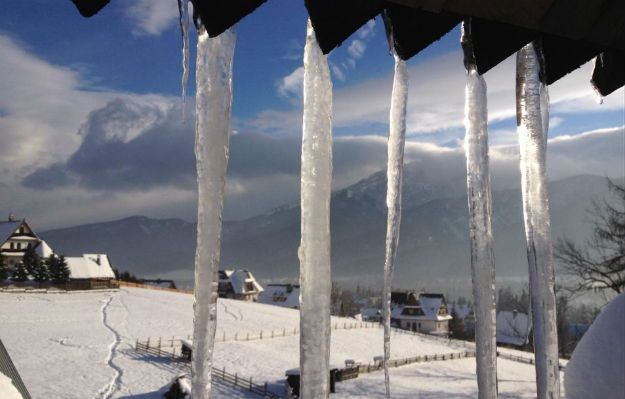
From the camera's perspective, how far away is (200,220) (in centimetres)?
197

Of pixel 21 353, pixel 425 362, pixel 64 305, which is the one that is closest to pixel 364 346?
pixel 425 362

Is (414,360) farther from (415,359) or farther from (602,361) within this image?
Answer: (602,361)

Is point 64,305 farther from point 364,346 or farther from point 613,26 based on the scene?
point 613,26

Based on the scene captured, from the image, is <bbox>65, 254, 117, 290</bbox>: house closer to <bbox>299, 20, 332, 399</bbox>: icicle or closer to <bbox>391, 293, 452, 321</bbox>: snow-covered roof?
<bbox>391, 293, 452, 321</bbox>: snow-covered roof

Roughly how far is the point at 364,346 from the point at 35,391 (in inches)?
795

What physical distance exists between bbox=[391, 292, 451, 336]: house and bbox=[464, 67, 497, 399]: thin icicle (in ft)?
196

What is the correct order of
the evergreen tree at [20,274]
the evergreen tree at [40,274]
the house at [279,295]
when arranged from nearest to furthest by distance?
the evergreen tree at [20,274] < the evergreen tree at [40,274] < the house at [279,295]

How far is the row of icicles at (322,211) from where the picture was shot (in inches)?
70.4

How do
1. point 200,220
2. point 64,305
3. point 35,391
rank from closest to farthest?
1. point 200,220
2. point 35,391
3. point 64,305

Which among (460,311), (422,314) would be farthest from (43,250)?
(460,311)

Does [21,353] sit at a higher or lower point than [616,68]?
lower

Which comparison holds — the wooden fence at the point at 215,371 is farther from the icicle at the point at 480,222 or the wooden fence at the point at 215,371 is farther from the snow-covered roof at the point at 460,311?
the snow-covered roof at the point at 460,311

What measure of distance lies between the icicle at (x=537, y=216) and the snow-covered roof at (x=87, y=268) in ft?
187

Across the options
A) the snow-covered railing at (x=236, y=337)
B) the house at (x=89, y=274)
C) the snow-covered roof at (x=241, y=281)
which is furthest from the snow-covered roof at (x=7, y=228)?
the snow-covered railing at (x=236, y=337)
